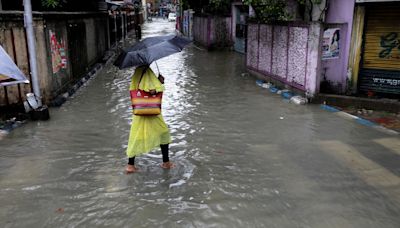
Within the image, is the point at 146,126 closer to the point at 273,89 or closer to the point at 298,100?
the point at 298,100

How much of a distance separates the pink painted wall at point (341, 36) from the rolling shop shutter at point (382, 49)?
0.41 meters

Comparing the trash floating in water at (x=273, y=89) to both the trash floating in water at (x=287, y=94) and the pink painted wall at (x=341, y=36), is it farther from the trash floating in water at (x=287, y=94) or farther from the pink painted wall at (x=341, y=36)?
the pink painted wall at (x=341, y=36)

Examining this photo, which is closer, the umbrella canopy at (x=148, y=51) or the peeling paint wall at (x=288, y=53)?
the umbrella canopy at (x=148, y=51)

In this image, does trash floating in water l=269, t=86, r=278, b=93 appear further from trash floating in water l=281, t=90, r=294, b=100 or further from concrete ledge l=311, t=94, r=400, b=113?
concrete ledge l=311, t=94, r=400, b=113

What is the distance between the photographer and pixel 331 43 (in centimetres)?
971

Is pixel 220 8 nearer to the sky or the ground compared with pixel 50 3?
nearer to the sky

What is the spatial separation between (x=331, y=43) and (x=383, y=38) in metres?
1.20

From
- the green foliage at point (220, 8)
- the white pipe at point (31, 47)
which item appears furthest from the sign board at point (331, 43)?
the green foliage at point (220, 8)

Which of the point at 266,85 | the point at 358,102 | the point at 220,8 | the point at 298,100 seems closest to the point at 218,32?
the point at 220,8

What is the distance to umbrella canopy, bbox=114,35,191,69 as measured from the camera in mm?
5270

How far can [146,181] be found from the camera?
551cm

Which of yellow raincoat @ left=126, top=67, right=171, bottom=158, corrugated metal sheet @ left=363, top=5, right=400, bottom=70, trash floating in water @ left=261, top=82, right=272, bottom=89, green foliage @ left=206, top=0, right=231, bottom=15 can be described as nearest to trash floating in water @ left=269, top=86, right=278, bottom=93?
trash floating in water @ left=261, top=82, right=272, bottom=89

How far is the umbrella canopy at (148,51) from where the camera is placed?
5270mm

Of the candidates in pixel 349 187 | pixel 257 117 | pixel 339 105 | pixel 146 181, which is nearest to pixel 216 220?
pixel 146 181
